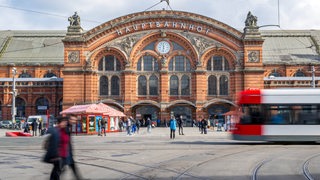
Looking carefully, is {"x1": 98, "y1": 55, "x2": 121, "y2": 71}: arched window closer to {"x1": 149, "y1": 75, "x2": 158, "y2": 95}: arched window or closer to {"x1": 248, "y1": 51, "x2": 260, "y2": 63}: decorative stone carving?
{"x1": 149, "y1": 75, "x2": 158, "y2": 95}: arched window

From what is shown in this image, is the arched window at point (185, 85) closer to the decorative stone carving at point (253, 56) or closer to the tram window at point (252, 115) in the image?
the decorative stone carving at point (253, 56)

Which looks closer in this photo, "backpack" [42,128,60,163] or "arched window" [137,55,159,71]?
"backpack" [42,128,60,163]

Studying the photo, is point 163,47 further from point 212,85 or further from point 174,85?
point 212,85

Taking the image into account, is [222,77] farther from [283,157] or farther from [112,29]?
[283,157]

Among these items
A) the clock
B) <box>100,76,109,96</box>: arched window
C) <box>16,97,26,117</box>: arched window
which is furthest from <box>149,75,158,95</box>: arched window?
<box>16,97,26,117</box>: arched window

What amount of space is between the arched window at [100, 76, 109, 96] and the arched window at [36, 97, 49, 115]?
897 centimetres

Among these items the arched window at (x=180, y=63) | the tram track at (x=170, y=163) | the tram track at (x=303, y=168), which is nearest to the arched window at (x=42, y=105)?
the arched window at (x=180, y=63)

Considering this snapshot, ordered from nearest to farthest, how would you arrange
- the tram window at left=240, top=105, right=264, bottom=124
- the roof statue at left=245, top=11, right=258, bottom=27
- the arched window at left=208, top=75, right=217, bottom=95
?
the tram window at left=240, top=105, right=264, bottom=124 < the roof statue at left=245, top=11, right=258, bottom=27 < the arched window at left=208, top=75, right=217, bottom=95

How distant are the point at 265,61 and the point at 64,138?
63107 millimetres

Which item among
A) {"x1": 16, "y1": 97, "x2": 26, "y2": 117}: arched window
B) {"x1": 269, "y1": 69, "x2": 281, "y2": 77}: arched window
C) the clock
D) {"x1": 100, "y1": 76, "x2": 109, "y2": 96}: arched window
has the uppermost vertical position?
the clock

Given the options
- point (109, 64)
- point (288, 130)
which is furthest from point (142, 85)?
point (288, 130)

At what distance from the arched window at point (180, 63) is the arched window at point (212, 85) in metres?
3.22

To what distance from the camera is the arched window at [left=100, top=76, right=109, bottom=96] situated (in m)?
62.0

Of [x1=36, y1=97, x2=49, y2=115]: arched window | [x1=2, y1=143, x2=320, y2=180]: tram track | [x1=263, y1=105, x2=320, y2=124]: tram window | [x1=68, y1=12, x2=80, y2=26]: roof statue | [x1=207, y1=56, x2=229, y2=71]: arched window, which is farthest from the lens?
[x1=36, y1=97, x2=49, y2=115]: arched window
